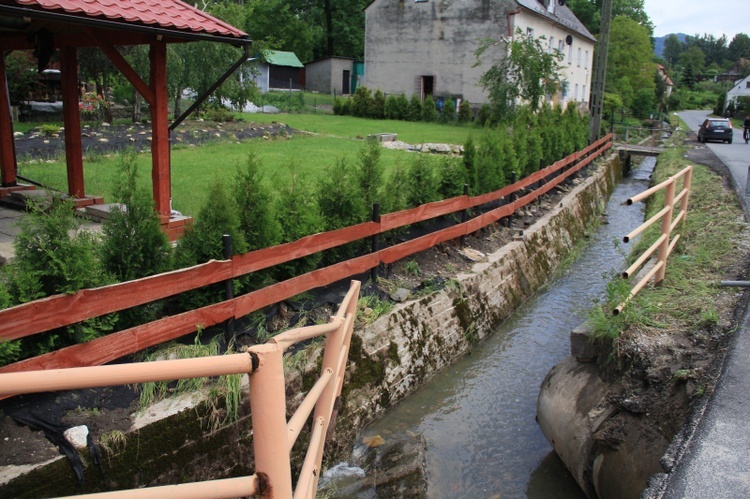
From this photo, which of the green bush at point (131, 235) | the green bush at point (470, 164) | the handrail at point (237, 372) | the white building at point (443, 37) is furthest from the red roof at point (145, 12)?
the white building at point (443, 37)

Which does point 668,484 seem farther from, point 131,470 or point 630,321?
point 131,470

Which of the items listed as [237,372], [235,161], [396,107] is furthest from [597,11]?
[237,372]

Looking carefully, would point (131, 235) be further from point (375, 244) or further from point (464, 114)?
point (464, 114)

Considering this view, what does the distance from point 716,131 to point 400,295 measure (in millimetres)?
31246

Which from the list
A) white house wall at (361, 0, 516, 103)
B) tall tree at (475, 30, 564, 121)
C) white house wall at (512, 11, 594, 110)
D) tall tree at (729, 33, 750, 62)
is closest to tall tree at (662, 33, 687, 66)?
tall tree at (729, 33, 750, 62)

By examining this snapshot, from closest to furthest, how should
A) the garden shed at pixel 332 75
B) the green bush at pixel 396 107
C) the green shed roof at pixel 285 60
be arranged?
the green bush at pixel 396 107 < the green shed roof at pixel 285 60 < the garden shed at pixel 332 75

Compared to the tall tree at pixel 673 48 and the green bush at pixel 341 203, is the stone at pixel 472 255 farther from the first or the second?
the tall tree at pixel 673 48

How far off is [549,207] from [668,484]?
10886 mm

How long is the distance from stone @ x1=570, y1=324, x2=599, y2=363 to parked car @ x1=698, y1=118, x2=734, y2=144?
1242 inches

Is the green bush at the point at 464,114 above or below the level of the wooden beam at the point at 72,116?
above

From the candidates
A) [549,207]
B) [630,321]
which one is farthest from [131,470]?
[549,207]

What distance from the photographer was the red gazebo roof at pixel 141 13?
19.9ft

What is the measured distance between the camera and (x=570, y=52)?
43188 millimetres

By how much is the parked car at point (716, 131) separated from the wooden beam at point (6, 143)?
106 feet
